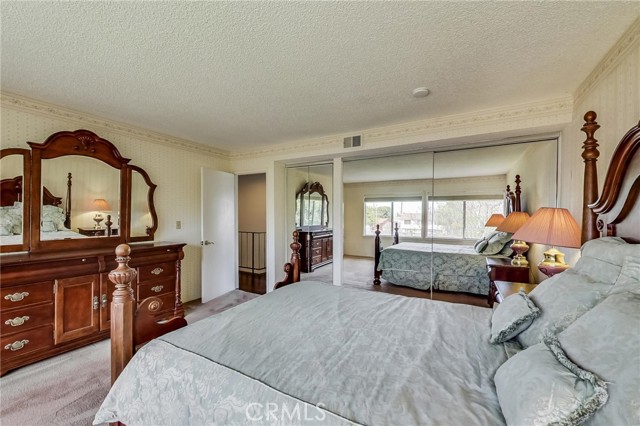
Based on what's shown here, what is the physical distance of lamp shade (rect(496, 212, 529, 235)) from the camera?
2711 mm

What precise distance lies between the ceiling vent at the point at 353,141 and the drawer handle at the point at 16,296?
359cm

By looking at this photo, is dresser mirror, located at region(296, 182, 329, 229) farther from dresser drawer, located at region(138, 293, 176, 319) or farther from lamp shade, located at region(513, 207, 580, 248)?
lamp shade, located at region(513, 207, 580, 248)

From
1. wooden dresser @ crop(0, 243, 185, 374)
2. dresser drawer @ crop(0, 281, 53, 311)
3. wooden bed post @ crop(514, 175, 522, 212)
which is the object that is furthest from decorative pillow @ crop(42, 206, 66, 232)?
wooden bed post @ crop(514, 175, 522, 212)

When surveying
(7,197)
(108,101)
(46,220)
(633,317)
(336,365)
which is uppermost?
(108,101)

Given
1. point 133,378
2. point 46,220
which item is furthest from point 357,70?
point 46,220

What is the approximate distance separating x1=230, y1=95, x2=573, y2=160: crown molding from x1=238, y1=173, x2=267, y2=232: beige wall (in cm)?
235

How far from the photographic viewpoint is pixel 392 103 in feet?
8.70

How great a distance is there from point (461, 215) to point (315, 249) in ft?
7.96

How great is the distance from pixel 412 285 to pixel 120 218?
402 cm

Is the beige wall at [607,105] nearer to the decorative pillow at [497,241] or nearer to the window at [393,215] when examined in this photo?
the decorative pillow at [497,241]

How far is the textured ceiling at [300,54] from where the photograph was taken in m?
1.45

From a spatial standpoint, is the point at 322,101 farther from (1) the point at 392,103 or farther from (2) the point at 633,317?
(2) the point at 633,317

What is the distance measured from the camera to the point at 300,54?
1.84 metres

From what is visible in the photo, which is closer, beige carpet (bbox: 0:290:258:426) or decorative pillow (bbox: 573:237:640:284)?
decorative pillow (bbox: 573:237:640:284)
